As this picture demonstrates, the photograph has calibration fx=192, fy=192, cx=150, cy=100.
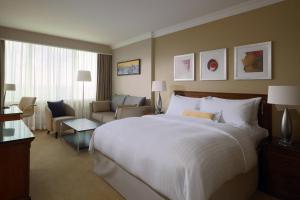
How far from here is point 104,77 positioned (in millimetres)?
6363

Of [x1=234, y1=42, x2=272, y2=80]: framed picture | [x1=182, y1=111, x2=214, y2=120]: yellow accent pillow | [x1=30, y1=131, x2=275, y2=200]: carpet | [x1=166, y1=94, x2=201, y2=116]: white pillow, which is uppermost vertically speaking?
[x1=234, y1=42, x2=272, y2=80]: framed picture

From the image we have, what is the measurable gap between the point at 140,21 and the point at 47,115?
3248 millimetres

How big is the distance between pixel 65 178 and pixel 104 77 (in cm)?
411

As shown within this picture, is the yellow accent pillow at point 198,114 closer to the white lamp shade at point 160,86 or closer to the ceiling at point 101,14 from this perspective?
the white lamp shade at point 160,86

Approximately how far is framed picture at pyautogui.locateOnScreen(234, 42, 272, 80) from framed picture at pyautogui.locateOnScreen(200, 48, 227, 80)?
0.22m

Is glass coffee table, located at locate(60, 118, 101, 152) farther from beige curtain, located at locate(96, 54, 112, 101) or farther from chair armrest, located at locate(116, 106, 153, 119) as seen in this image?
beige curtain, located at locate(96, 54, 112, 101)

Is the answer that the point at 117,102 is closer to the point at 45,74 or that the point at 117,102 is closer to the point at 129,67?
the point at 129,67

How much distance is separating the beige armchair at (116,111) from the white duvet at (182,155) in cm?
180

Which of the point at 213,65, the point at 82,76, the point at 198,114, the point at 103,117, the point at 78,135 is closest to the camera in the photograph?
the point at 198,114

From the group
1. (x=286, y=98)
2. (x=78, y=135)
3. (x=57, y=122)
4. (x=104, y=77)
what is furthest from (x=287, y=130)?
(x=104, y=77)

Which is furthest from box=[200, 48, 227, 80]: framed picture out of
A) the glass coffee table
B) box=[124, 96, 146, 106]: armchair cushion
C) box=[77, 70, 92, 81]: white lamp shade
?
box=[77, 70, 92, 81]: white lamp shade

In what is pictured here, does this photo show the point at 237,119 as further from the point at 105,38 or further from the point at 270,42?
the point at 105,38

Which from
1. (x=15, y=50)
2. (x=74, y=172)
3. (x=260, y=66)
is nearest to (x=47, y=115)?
(x=15, y=50)

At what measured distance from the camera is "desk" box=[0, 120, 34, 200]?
70.6 inches
